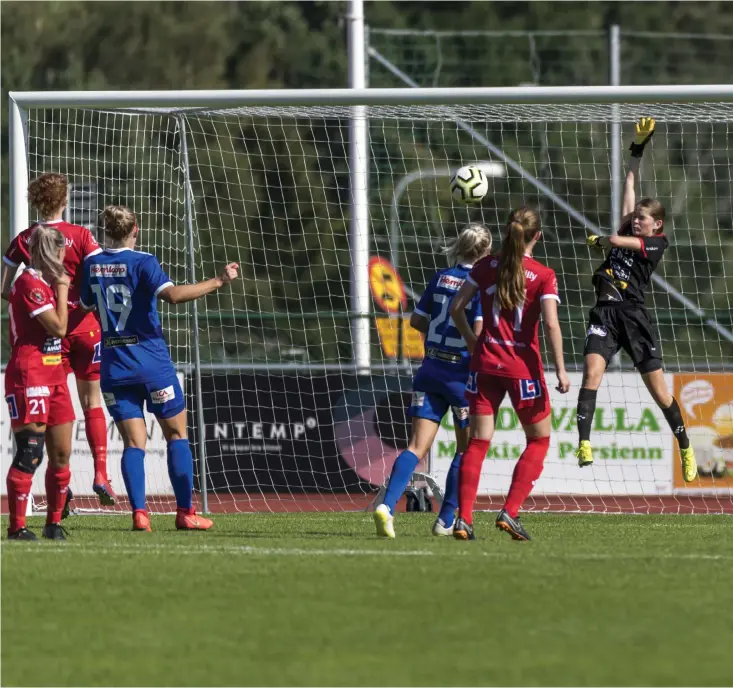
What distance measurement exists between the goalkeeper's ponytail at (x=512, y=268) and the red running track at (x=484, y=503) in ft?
17.1

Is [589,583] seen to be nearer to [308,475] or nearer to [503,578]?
[503,578]

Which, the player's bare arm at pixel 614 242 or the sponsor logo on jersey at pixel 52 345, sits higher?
the player's bare arm at pixel 614 242

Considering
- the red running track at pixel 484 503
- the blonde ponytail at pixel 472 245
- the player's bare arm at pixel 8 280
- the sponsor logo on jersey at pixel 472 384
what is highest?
the blonde ponytail at pixel 472 245

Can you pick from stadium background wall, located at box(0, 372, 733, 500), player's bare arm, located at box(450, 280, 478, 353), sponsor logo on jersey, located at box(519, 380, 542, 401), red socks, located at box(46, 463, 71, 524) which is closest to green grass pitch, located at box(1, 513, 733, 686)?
red socks, located at box(46, 463, 71, 524)

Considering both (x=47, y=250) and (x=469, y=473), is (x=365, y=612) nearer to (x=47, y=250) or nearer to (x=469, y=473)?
(x=469, y=473)

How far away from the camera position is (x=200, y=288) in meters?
8.44

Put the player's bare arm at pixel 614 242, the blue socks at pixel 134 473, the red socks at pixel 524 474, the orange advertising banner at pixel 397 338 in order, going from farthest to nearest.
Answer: the orange advertising banner at pixel 397 338, the player's bare arm at pixel 614 242, the blue socks at pixel 134 473, the red socks at pixel 524 474

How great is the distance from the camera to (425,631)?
5301 mm

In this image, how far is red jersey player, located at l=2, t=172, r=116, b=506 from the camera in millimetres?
9023

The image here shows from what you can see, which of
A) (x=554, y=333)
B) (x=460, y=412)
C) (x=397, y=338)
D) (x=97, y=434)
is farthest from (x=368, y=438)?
(x=554, y=333)

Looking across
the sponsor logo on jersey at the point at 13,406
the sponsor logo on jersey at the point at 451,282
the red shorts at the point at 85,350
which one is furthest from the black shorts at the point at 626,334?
the sponsor logo on jersey at the point at 13,406

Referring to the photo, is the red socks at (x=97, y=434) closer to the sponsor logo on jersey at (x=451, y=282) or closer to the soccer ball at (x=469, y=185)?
the sponsor logo on jersey at (x=451, y=282)

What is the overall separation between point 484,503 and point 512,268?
5.99 meters

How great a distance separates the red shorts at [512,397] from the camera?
26.2ft
